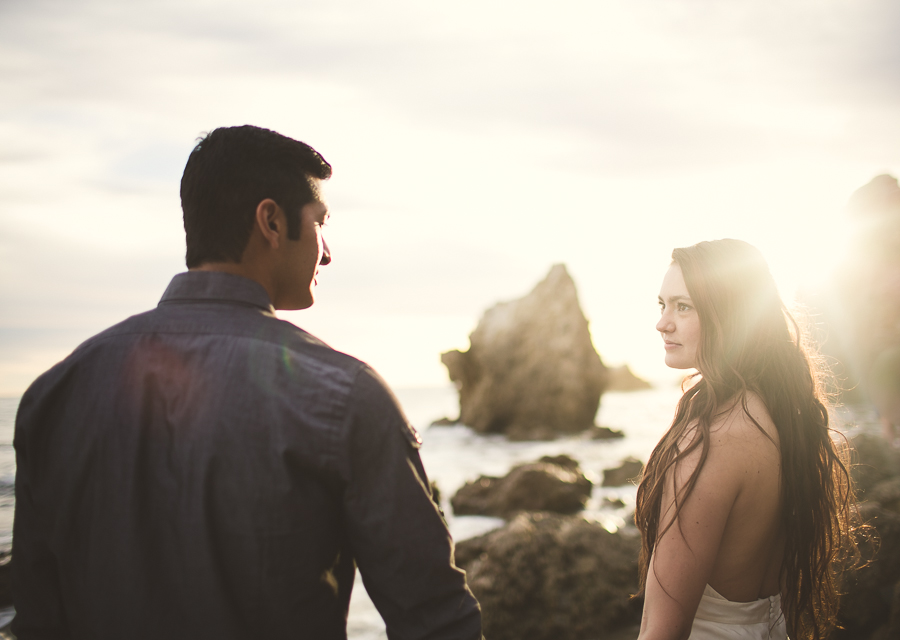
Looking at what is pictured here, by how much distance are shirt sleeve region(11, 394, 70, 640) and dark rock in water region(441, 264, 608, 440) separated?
986 inches

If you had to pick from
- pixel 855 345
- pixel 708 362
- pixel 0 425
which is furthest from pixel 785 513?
pixel 855 345

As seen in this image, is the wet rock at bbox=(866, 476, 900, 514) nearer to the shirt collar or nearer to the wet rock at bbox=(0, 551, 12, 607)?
the shirt collar

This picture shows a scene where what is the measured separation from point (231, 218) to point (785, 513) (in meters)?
2.43

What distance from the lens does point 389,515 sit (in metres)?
1.35

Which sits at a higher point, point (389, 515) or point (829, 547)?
point (389, 515)

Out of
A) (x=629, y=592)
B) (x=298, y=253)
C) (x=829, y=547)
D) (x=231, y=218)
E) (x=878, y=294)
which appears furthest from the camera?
(x=878, y=294)

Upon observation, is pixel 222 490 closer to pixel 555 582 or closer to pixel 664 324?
pixel 664 324

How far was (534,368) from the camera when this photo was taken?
2847cm

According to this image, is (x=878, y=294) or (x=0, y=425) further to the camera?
(x=878, y=294)

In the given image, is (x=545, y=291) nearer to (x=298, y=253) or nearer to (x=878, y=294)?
(x=878, y=294)

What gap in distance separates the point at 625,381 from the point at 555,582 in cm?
7414

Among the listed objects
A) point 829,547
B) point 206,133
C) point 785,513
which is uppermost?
point 206,133

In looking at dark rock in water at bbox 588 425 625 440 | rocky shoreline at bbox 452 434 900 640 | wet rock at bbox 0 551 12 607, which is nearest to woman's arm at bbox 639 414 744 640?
→ rocky shoreline at bbox 452 434 900 640

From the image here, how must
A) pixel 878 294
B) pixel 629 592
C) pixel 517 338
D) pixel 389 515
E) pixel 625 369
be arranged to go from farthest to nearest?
1. pixel 625 369
2. pixel 517 338
3. pixel 878 294
4. pixel 629 592
5. pixel 389 515
